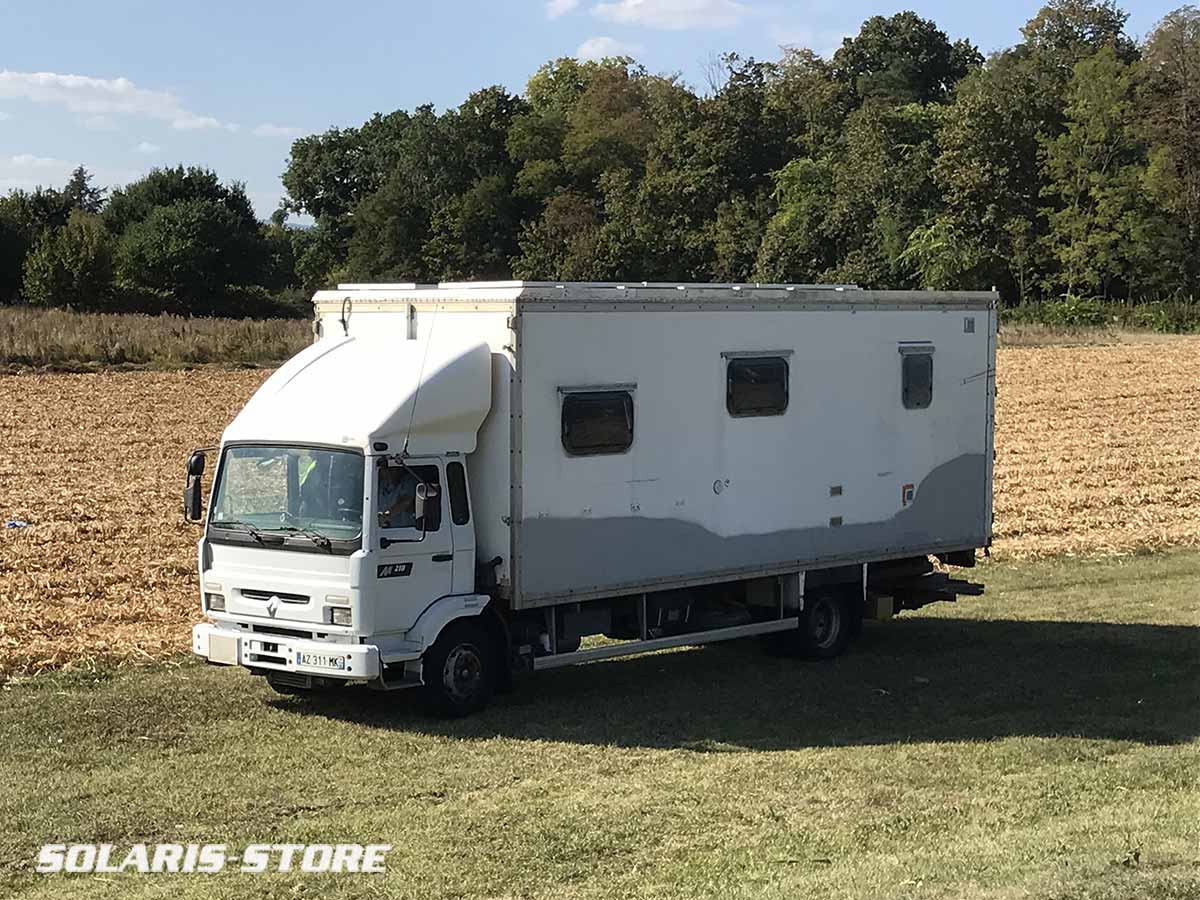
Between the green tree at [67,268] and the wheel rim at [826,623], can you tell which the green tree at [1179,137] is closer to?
the green tree at [67,268]

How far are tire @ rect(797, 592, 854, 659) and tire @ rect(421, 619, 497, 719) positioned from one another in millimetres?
3762

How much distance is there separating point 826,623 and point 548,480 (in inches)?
166

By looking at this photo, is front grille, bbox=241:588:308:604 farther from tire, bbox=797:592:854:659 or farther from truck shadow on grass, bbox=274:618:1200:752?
tire, bbox=797:592:854:659

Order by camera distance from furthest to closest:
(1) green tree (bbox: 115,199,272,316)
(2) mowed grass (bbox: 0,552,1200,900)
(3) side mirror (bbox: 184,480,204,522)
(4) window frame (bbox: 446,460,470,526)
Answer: (1) green tree (bbox: 115,199,272,316)
(3) side mirror (bbox: 184,480,204,522)
(4) window frame (bbox: 446,460,470,526)
(2) mowed grass (bbox: 0,552,1200,900)

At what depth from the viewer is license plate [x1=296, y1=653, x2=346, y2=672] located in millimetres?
12688

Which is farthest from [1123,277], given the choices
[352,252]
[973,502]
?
[973,502]

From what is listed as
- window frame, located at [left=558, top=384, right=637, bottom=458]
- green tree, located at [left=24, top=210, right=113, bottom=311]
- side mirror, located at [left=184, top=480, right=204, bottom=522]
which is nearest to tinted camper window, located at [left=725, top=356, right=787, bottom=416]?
window frame, located at [left=558, top=384, right=637, bottom=458]

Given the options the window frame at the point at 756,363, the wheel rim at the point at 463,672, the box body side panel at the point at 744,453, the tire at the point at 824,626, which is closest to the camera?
the wheel rim at the point at 463,672

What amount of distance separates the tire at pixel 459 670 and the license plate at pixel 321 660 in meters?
0.69

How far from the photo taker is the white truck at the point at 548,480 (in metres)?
13.0

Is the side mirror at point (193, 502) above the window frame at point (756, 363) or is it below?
below

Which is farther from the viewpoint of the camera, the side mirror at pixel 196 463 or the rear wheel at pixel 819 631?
the rear wheel at pixel 819 631

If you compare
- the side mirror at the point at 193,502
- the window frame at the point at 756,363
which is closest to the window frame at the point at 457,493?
the side mirror at the point at 193,502

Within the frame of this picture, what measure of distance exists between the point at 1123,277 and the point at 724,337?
2782 inches
